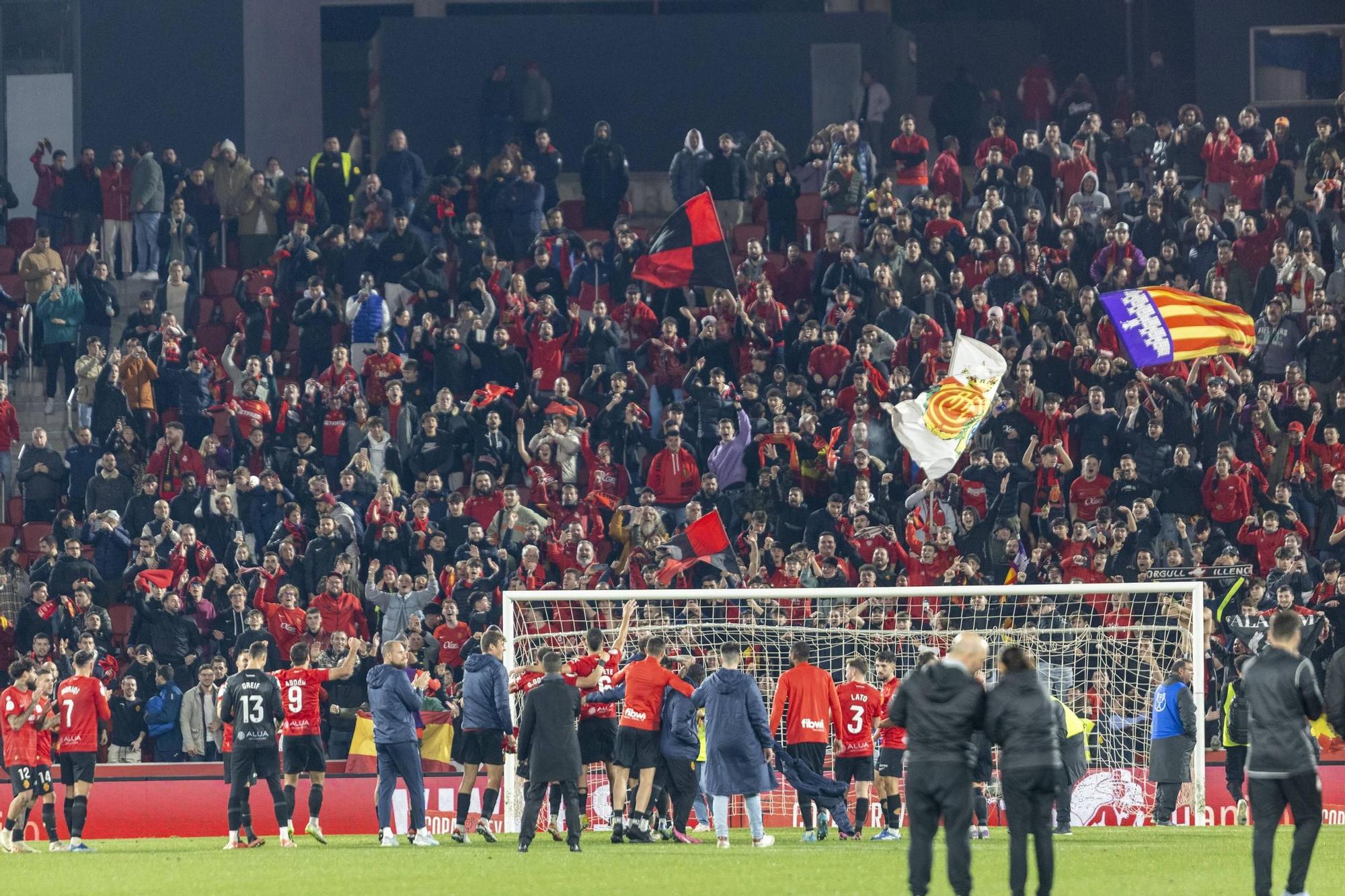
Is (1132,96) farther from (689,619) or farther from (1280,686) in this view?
(1280,686)

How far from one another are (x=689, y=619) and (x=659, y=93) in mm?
14058

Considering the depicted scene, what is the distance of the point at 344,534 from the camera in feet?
80.5

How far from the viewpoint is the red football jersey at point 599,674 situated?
1888cm

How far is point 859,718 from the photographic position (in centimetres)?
1934

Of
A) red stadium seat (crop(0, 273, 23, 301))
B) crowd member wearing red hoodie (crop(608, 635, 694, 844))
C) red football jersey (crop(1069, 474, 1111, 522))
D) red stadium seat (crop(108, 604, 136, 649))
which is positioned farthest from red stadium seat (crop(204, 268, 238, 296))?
crowd member wearing red hoodie (crop(608, 635, 694, 844))

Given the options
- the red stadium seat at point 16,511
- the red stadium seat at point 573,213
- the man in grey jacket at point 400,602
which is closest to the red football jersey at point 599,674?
the man in grey jacket at point 400,602

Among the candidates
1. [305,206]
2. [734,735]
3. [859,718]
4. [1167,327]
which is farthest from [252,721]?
[305,206]

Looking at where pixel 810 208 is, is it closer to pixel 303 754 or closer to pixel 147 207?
pixel 147 207

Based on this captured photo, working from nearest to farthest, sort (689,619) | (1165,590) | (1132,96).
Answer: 1. (1165,590)
2. (689,619)
3. (1132,96)

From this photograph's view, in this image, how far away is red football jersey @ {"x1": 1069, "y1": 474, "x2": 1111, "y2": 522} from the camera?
24516 mm

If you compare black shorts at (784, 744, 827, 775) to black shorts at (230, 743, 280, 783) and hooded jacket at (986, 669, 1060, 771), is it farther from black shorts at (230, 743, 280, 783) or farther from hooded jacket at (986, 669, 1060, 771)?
hooded jacket at (986, 669, 1060, 771)

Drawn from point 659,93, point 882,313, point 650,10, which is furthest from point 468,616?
point 650,10

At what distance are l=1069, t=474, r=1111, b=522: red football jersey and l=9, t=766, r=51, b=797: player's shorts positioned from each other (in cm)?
1121

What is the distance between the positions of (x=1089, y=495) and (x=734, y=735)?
7.51 metres
